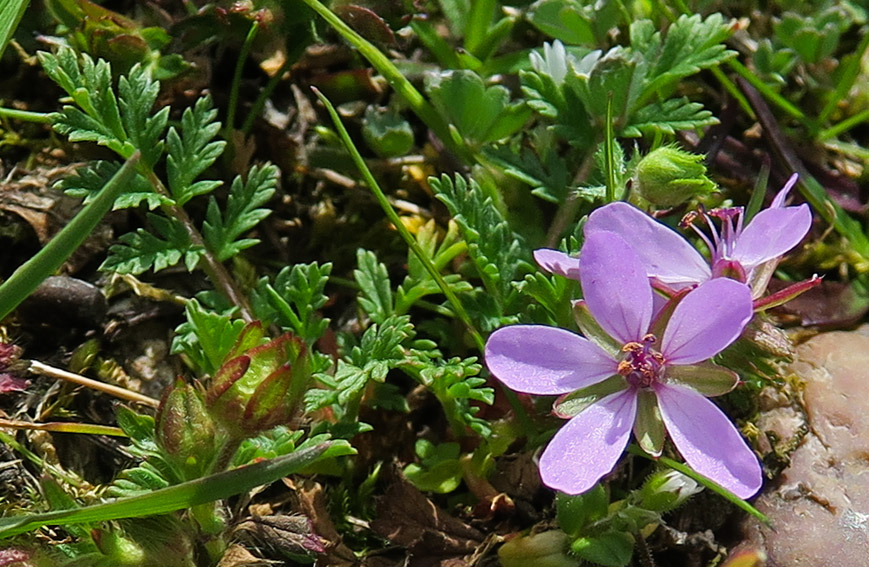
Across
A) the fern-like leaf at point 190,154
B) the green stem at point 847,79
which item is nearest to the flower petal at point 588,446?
the fern-like leaf at point 190,154

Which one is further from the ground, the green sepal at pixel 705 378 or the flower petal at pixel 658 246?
the flower petal at pixel 658 246

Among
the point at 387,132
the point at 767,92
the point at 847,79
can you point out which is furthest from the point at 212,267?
the point at 847,79

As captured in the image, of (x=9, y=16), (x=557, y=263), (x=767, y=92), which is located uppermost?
(x=9, y=16)

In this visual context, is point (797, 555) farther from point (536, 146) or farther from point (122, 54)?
point (122, 54)

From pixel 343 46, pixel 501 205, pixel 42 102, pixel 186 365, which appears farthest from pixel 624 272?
pixel 42 102

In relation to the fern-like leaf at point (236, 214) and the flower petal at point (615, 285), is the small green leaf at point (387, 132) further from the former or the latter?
the flower petal at point (615, 285)

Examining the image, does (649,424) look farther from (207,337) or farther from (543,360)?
(207,337)
